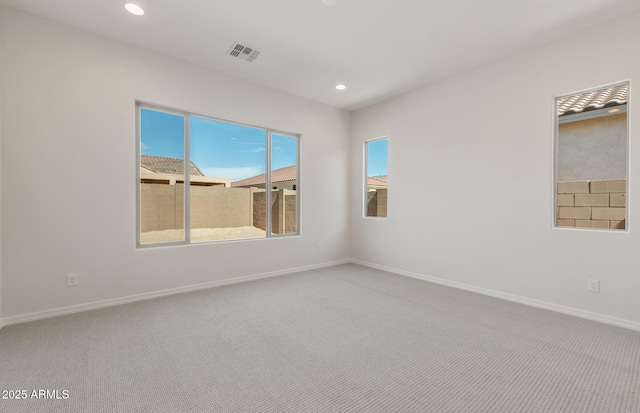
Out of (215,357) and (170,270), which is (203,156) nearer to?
(170,270)

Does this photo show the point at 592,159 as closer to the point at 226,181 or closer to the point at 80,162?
the point at 226,181

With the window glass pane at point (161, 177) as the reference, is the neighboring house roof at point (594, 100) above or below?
Answer: above

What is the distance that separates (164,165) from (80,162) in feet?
2.65

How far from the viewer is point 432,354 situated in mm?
2143

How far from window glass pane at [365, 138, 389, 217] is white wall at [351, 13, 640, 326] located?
0.20 metres

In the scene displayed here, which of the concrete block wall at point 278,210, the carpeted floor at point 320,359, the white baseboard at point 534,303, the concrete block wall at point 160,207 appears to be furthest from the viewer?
the concrete block wall at point 278,210

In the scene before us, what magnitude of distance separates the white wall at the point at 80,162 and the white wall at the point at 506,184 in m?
2.63

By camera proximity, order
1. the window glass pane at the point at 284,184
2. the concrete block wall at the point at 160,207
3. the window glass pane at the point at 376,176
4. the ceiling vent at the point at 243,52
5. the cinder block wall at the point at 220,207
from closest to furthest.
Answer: the ceiling vent at the point at 243,52
the concrete block wall at the point at 160,207
the cinder block wall at the point at 220,207
the window glass pane at the point at 284,184
the window glass pane at the point at 376,176

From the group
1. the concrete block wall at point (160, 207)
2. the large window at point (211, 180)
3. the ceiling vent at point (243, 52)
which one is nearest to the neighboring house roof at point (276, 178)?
the large window at point (211, 180)

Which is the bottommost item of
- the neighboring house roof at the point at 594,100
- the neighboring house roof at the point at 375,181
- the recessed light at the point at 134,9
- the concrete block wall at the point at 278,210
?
the concrete block wall at the point at 278,210

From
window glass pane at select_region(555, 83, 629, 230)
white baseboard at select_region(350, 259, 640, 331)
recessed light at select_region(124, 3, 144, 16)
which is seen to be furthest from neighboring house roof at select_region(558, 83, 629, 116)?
recessed light at select_region(124, 3, 144, 16)

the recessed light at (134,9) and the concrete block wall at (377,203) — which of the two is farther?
the concrete block wall at (377,203)

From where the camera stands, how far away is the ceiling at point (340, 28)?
2551 mm

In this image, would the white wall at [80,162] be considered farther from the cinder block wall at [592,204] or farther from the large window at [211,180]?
the cinder block wall at [592,204]
